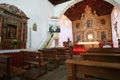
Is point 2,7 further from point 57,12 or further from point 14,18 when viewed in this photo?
point 57,12

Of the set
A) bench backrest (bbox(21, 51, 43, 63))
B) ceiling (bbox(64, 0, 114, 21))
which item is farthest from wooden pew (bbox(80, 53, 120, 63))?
ceiling (bbox(64, 0, 114, 21))

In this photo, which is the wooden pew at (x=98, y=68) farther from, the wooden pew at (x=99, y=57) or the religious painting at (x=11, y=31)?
the religious painting at (x=11, y=31)

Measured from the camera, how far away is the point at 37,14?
612 cm

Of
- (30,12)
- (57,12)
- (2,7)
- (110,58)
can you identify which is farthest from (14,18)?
(57,12)

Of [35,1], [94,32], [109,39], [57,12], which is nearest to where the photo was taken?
[35,1]

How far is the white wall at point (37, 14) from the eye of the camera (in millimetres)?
4850

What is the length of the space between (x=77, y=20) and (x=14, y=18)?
12.1 meters

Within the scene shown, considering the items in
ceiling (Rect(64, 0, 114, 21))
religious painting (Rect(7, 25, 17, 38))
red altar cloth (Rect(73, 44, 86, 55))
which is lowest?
red altar cloth (Rect(73, 44, 86, 55))

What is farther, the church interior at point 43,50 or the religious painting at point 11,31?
the religious painting at point 11,31

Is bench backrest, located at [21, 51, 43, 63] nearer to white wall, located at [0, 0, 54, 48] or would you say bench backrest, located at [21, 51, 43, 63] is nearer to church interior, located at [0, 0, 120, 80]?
church interior, located at [0, 0, 120, 80]

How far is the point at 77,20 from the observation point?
14102 mm

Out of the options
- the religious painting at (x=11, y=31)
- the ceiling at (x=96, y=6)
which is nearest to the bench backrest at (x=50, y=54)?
the religious painting at (x=11, y=31)

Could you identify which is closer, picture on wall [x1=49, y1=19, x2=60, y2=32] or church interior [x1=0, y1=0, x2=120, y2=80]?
church interior [x1=0, y1=0, x2=120, y2=80]

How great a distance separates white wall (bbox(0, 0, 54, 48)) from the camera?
4850 mm
